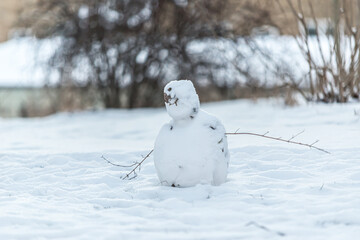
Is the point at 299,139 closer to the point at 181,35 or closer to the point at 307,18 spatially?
the point at 307,18

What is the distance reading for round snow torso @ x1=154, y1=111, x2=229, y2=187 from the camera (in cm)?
394

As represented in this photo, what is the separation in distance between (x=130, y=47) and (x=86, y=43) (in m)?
0.89

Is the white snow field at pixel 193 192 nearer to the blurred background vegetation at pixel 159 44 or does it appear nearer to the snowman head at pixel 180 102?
the snowman head at pixel 180 102

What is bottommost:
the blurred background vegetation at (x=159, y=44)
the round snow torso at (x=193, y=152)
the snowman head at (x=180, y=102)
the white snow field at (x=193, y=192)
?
the white snow field at (x=193, y=192)

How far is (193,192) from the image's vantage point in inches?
152

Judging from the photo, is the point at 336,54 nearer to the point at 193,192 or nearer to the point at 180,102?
the point at 180,102

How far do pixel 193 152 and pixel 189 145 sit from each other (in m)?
0.06

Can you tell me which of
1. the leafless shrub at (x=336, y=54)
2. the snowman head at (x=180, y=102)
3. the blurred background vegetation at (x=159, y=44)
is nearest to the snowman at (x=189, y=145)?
the snowman head at (x=180, y=102)

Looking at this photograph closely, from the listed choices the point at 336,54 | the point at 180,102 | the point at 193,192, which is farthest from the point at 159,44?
A: the point at 193,192

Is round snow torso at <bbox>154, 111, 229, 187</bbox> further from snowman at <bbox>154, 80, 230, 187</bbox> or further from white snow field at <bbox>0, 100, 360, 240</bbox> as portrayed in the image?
white snow field at <bbox>0, 100, 360, 240</bbox>

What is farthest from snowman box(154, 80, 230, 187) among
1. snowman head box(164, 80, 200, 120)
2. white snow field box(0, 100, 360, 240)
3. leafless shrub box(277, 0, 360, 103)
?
leafless shrub box(277, 0, 360, 103)

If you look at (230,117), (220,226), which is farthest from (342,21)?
(220,226)

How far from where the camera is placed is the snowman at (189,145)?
12.9 ft

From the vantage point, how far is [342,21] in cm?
807
